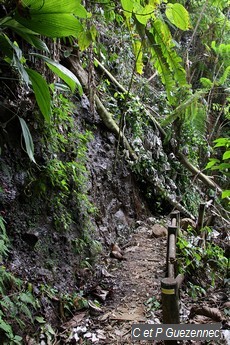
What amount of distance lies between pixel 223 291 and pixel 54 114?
2.31m

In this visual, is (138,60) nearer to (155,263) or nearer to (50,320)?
(155,263)

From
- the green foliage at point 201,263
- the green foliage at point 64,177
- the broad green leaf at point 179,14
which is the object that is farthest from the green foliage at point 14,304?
the broad green leaf at point 179,14

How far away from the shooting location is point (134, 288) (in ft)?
9.79

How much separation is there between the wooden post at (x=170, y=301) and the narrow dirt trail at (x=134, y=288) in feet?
1.24

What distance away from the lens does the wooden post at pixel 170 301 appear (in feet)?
6.38

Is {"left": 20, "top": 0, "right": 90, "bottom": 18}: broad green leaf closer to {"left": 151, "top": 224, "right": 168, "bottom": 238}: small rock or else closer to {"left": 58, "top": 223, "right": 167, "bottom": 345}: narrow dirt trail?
{"left": 58, "top": 223, "right": 167, "bottom": 345}: narrow dirt trail

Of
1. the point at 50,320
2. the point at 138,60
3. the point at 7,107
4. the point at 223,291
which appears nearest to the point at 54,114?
the point at 7,107

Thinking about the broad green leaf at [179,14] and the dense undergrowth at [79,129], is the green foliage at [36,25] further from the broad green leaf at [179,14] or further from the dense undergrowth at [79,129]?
the broad green leaf at [179,14]

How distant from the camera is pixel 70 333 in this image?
7.07 ft

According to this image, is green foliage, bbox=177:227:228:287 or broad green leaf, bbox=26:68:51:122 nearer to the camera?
broad green leaf, bbox=26:68:51:122

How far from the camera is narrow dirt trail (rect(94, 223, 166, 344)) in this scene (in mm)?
2338

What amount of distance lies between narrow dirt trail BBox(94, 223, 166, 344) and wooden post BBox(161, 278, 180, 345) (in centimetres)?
38

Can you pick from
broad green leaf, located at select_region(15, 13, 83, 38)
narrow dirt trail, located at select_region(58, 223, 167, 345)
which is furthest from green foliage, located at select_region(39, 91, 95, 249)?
broad green leaf, located at select_region(15, 13, 83, 38)

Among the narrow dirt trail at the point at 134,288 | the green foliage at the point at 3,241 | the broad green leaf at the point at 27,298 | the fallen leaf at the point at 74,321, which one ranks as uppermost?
the green foliage at the point at 3,241
